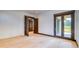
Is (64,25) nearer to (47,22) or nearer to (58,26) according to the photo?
(58,26)

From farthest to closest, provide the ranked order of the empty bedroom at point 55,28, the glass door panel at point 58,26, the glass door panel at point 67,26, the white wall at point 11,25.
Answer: the white wall at point 11,25 → the glass door panel at point 58,26 → the glass door panel at point 67,26 → the empty bedroom at point 55,28

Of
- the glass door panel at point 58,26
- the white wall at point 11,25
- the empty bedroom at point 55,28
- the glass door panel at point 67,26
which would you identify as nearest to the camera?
the empty bedroom at point 55,28

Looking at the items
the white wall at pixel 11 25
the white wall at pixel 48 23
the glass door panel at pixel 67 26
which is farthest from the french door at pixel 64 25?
the white wall at pixel 11 25

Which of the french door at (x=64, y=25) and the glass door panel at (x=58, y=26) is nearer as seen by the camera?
the french door at (x=64, y=25)

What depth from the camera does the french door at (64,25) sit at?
115 inches

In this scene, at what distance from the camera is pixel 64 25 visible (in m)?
3.06

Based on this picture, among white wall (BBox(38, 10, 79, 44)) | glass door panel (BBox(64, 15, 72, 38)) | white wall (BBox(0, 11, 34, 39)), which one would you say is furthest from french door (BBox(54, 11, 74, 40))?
white wall (BBox(0, 11, 34, 39))

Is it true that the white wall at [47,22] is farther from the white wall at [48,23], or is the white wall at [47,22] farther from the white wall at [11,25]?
the white wall at [11,25]

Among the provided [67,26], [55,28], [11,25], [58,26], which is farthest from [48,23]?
[11,25]
